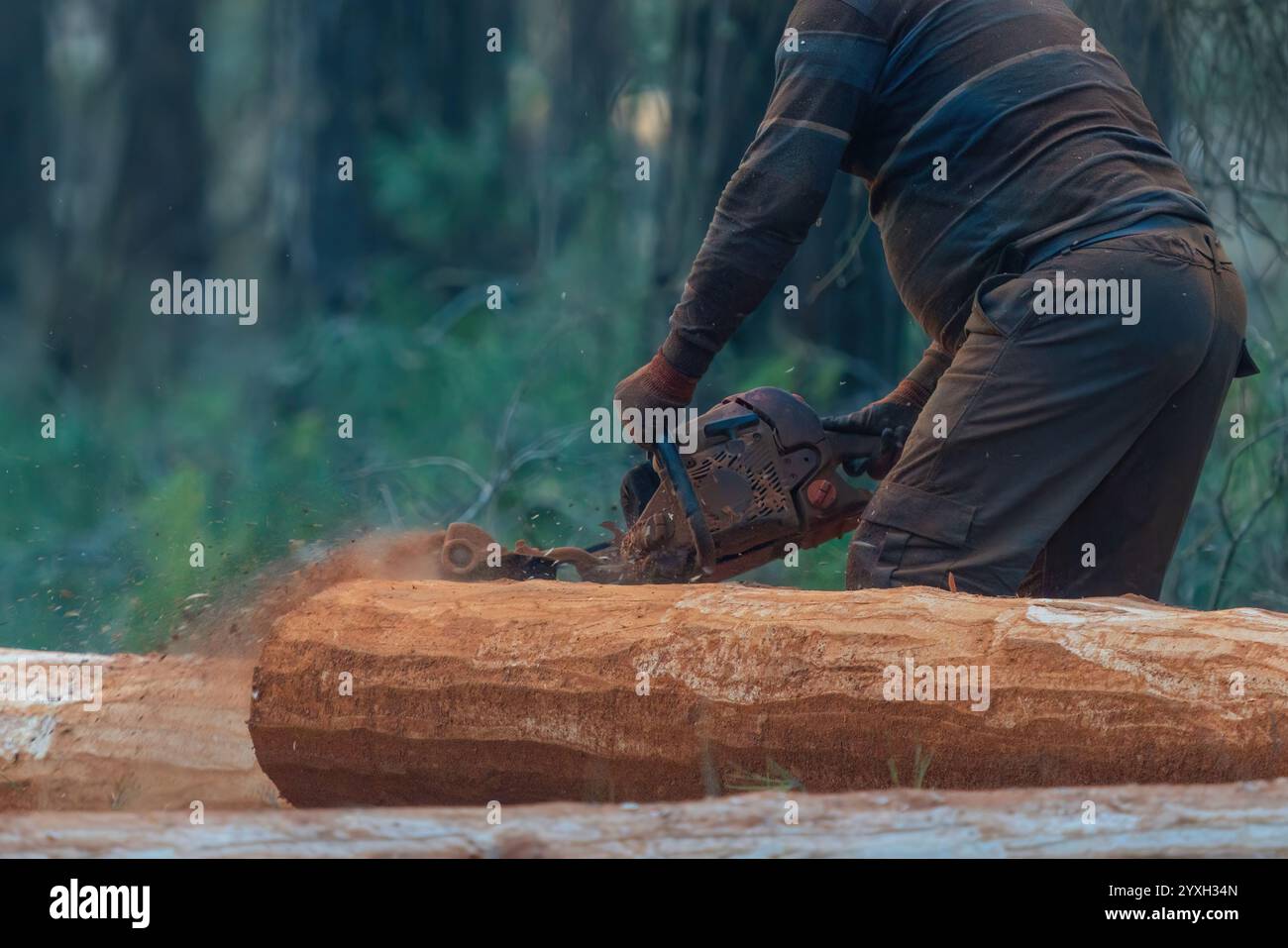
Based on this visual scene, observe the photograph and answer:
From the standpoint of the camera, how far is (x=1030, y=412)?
10.5ft

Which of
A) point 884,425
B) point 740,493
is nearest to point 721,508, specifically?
point 740,493

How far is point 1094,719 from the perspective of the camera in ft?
8.38

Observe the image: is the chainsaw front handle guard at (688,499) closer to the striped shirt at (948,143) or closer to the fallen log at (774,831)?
the striped shirt at (948,143)

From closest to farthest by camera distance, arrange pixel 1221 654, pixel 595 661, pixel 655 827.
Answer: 1. pixel 655 827
2. pixel 1221 654
3. pixel 595 661

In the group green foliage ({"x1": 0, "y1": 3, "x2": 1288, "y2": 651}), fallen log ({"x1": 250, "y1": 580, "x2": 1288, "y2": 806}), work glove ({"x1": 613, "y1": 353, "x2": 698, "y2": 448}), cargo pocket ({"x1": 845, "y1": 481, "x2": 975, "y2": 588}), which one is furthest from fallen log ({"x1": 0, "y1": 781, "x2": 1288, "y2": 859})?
green foliage ({"x1": 0, "y1": 3, "x2": 1288, "y2": 651})

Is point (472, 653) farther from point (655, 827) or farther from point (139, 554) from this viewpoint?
point (139, 554)

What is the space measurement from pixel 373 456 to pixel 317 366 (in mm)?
610

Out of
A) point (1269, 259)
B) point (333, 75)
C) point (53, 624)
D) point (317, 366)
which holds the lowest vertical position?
point (53, 624)

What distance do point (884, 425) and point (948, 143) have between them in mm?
780

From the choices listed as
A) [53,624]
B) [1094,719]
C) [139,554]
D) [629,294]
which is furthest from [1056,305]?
[53,624]

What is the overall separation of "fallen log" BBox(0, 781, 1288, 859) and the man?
1.24 meters

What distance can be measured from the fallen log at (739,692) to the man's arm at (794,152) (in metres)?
0.84

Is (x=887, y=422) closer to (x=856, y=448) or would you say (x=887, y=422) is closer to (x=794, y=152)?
(x=856, y=448)

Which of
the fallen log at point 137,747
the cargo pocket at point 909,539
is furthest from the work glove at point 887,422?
the fallen log at point 137,747
